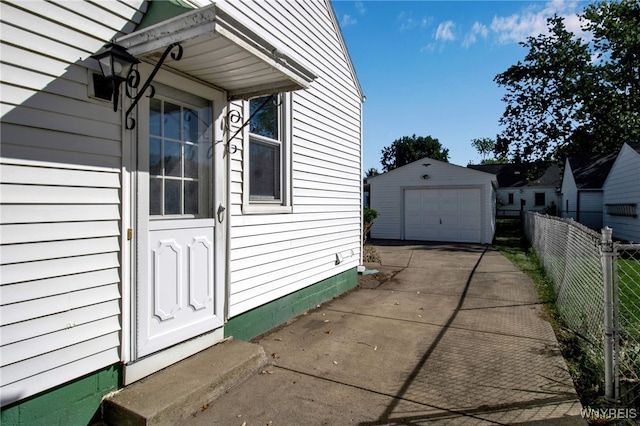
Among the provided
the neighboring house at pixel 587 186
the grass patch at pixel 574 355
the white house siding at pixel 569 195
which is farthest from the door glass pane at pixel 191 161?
the white house siding at pixel 569 195

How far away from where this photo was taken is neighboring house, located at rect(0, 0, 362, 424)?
2.19m

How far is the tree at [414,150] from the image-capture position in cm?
5125

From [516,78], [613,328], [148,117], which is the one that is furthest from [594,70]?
[148,117]

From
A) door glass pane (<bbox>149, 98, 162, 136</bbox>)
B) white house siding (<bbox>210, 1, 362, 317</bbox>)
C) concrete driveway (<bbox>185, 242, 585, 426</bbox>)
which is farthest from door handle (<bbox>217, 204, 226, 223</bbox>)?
concrete driveway (<bbox>185, 242, 585, 426</bbox>)

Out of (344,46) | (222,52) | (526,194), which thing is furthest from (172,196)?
(526,194)

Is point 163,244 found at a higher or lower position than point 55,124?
lower

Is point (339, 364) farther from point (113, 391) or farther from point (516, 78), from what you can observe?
point (516, 78)

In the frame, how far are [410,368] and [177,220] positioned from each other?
2.54 m

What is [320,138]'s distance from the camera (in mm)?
5762

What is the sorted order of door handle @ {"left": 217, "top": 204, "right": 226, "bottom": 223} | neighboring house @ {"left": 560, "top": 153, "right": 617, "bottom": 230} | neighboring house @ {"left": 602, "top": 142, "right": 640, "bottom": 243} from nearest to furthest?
door handle @ {"left": 217, "top": 204, "right": 226, "bottom": 223} → neighboring house @ {"left": 602, "top": 142, "right": 640, "bottom": 243} → neighboring house @ {"left": 560, "top": 153, "right": 617, "bottom": 230}

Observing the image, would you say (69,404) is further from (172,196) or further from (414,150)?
(414,150)

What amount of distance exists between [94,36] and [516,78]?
25913mm


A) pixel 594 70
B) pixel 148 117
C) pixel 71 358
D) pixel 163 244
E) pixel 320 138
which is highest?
pixel 594 70

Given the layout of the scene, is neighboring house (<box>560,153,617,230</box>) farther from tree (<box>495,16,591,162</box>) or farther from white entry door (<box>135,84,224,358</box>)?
white entry door (<box>135,84,224,358</box>)
